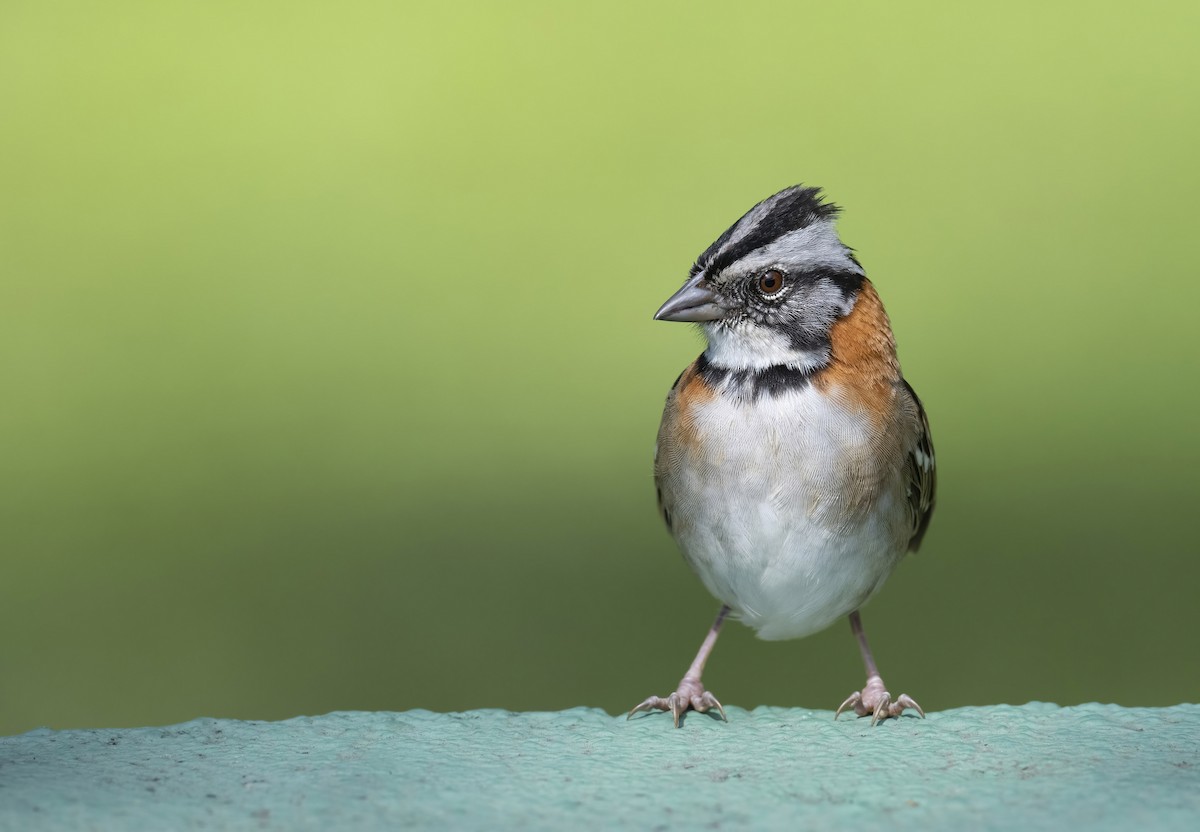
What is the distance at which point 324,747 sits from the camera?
229 cm

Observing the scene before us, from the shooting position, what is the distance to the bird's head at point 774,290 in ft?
9.30

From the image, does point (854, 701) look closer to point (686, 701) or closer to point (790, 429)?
point (686, 701)

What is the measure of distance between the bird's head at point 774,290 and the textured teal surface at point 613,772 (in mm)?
702

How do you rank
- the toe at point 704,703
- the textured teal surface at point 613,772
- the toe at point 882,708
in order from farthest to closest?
1. the toe at point 704,703
2. the toe at point 882,708
3. the textured teal surface at point 613,772

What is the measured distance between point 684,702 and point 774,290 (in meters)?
0.80

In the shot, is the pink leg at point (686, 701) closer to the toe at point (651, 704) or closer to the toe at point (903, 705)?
the toe at point (651, 704)

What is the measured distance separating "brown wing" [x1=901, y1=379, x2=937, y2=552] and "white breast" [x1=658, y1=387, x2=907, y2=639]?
8 cm

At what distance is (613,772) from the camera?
2.19m

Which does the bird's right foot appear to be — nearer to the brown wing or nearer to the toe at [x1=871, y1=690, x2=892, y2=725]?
the toe at [x1=871, y1=690, x2=892, y2=725]

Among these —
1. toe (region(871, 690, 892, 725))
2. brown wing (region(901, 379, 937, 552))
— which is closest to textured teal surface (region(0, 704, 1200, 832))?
toe (region(871, 690, 892, 725))

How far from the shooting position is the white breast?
277 centimetres

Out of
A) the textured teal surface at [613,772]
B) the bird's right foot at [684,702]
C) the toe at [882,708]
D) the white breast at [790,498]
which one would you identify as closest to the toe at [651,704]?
the bird's right foot at [684,702]

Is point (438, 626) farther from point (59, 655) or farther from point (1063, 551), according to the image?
point (1063, 551)

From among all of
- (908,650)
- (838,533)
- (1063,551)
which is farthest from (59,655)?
(1063,551)
